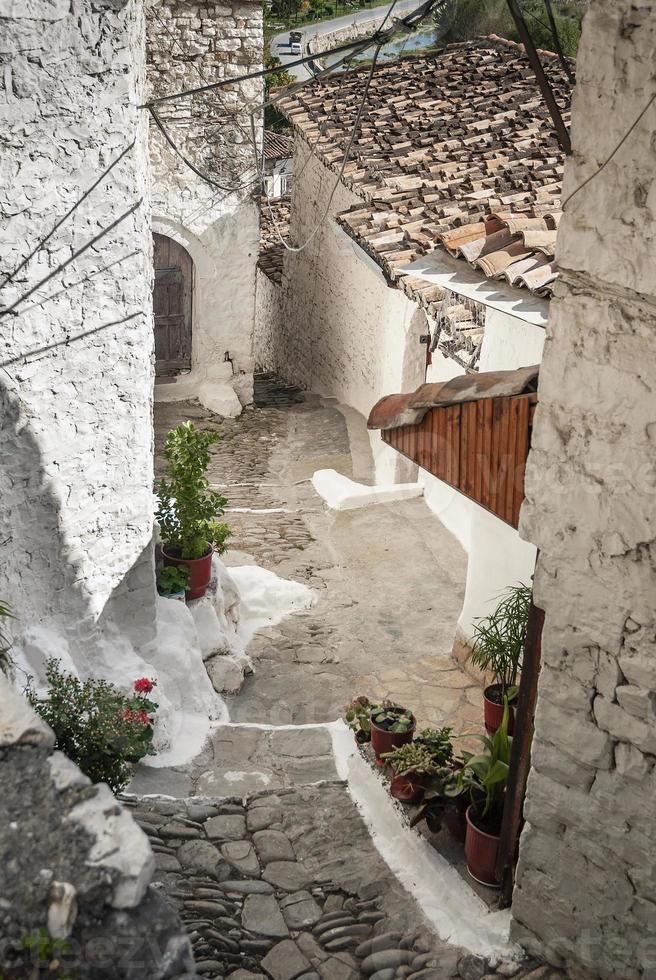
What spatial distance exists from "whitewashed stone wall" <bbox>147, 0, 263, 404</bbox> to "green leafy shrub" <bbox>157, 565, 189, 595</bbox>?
19.2 feet

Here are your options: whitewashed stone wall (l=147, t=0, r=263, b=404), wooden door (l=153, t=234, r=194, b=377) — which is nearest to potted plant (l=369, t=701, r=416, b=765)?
whitewashed stone wall (l=147, t=0, r=263, b=404)

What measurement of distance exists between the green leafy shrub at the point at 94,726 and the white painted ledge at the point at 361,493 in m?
5.05

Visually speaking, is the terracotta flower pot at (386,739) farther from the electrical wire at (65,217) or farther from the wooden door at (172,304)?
the wooden door at (172,304)

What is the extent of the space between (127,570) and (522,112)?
784 centimetres

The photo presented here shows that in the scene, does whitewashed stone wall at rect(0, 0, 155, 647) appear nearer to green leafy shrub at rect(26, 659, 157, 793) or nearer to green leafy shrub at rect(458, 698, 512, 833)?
green leafy shrub at rect(26, 659, 157, 793)

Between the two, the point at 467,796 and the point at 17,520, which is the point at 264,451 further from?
the point at 467,796

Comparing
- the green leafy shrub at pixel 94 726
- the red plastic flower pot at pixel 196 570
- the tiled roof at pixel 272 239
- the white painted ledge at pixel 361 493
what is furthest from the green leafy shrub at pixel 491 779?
the tiled roof at pixel 272 239

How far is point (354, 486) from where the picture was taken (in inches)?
424

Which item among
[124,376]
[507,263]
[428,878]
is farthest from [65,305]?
[428,878]

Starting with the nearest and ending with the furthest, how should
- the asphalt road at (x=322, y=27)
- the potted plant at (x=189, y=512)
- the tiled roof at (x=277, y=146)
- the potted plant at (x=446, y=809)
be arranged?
the potted plant at (x=446, y=809) → the potted plant at (x=189, y=512) → the tiled roof at (x=277, y=146) → the asphalt road at (x=322, y=27)

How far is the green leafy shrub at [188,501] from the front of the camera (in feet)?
24.4

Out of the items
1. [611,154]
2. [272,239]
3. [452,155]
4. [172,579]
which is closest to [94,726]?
[172,579]

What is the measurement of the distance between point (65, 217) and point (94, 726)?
8.78 feet

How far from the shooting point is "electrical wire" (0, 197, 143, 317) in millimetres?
5438
